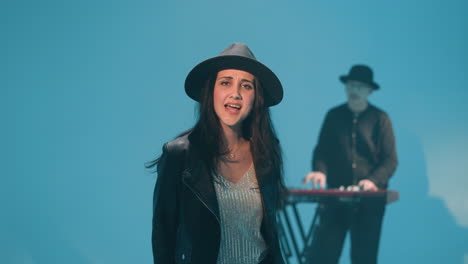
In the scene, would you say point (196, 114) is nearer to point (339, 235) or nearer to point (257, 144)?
point (257, 144)

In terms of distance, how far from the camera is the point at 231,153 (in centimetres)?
210

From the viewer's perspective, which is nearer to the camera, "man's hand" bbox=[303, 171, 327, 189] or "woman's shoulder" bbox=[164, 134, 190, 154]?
"woman's shoulder" bbox=[164, 134, 190, 154]

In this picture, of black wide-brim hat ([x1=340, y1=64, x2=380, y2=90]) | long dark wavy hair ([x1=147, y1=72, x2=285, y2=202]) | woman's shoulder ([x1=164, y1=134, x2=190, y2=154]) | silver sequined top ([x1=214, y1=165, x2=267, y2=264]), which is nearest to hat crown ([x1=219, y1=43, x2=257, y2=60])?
long dark wavy hair ([x1=147, y1=72, x2=285, y2=202])

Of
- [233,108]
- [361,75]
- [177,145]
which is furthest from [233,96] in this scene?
[361,75]

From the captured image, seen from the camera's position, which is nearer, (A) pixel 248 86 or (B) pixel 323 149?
(A) pixel 248 86

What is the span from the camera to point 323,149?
4711mm

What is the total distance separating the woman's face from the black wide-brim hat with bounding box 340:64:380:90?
3173mm

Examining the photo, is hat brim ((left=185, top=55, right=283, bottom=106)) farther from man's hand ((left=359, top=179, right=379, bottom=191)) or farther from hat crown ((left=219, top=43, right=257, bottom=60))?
man's hand ((left=359, top=179, right=379, bottom=191))

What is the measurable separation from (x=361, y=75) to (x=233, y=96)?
333 cm

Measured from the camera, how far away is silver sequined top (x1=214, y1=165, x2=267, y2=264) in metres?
1.87

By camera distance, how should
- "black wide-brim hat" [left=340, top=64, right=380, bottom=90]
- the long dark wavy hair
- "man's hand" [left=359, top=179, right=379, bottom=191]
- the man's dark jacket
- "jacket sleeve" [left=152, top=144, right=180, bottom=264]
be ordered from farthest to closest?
1. "black wide-brim hat" [left=340, top=64, right=380, bottom=90]
2. the man's dark jacket
3. "man's hand" [left=359, top=179, right=379, bottom=191]
4. the long dark wavy hair
5. "jacket sleeve" [left=152, top=144, right=180, bottom=264]

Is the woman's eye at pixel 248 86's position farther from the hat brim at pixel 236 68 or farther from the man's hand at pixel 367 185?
the man's hand at pixel 367 185

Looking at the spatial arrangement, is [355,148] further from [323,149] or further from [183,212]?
[183,212]

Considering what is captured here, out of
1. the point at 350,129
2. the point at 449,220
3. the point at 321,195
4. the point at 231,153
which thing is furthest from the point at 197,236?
the point at 449,220
